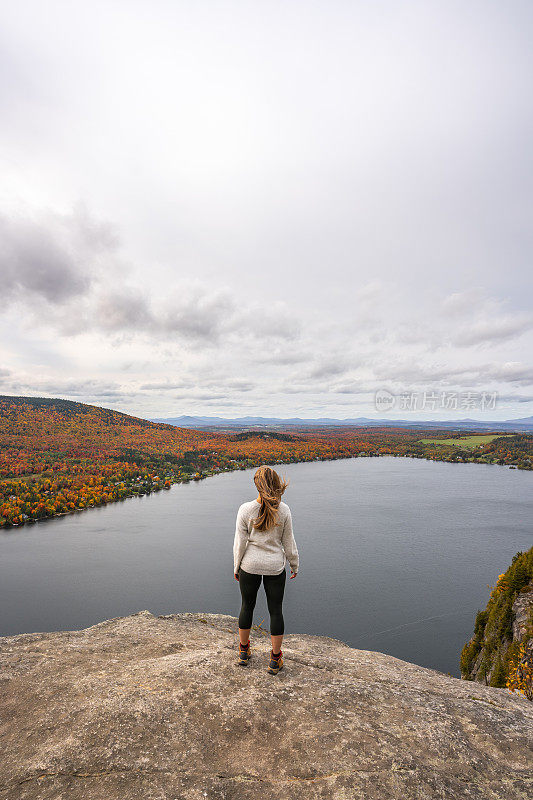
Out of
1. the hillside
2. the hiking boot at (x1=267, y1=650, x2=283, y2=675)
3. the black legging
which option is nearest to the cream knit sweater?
the black legging

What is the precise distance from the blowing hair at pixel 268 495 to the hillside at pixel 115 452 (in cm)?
7362

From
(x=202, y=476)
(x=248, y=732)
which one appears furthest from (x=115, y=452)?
(x=248, y=732)

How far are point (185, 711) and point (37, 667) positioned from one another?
273 centimetres

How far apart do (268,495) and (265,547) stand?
73 cm

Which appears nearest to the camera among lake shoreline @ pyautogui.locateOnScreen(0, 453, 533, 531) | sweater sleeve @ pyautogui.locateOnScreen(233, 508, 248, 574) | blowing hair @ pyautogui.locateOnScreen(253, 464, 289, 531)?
blowing hair @ pyautogui.locateOnScreen(253, 464, 289, 531)

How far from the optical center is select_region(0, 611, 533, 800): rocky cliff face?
10.3 feet

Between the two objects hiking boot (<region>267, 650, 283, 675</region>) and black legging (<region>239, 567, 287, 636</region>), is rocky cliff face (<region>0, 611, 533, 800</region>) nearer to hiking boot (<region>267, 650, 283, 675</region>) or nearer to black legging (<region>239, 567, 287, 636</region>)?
hiking boot (<region>267, 650, 283, 675</region>)

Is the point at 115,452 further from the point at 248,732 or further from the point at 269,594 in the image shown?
the point at 248,732

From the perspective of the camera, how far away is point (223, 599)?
33.9m

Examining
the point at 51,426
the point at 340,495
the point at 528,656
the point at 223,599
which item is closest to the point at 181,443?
the point at 51,426

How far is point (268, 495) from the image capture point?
14.7ft

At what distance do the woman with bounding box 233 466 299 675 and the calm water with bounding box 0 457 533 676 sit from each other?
1076 inches

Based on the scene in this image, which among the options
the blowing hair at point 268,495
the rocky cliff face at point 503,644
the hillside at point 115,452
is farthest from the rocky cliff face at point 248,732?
the hillside at point 115,452

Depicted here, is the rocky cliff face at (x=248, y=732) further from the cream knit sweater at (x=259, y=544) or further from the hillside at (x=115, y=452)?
the hillside at (x=115, y=452)
